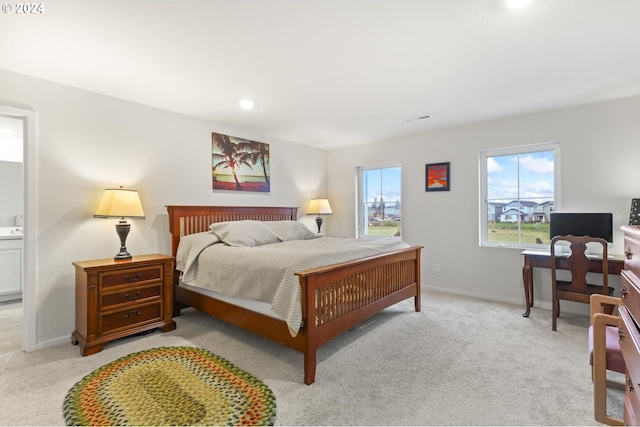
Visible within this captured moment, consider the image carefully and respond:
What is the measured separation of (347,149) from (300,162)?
0.90 m

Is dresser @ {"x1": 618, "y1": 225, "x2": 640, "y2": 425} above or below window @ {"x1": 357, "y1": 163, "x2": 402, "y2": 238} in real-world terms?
below

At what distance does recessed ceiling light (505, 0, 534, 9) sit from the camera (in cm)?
167

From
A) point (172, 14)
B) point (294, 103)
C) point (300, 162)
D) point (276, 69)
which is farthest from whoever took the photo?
point (300, 162)

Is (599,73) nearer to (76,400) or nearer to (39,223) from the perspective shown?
(76,400)

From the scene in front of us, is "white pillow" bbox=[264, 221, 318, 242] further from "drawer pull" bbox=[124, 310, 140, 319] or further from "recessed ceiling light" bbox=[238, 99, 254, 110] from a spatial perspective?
"drawer pull" bbox=[124, 310, 140, 319]

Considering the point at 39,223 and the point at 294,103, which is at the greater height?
the point at 294,103

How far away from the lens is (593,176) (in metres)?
3.24

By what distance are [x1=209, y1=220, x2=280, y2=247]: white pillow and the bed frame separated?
0.40m

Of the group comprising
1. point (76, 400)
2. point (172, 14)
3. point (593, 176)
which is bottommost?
point (76, 400)

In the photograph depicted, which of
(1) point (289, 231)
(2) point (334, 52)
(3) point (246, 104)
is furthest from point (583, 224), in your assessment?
(3) point (246, 104)

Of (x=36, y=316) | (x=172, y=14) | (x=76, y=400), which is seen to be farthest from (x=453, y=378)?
(x=36, y=316)

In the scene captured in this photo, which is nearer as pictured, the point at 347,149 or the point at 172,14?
the point at 172,14

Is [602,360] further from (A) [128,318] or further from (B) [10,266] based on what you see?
(B) [10,266]

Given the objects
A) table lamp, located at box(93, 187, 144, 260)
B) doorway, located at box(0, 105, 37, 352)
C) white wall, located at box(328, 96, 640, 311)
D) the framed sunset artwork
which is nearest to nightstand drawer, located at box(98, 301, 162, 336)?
table lamp, located at box(93, 187, 144, 260)
